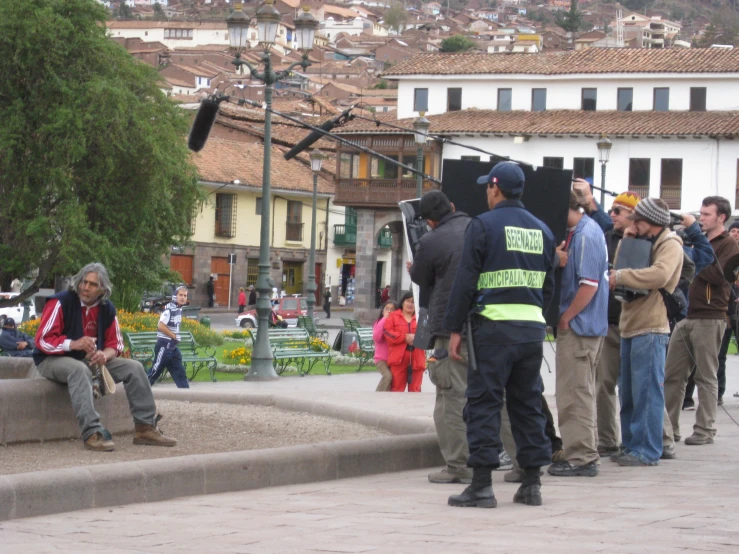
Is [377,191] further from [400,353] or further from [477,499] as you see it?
[477,499]

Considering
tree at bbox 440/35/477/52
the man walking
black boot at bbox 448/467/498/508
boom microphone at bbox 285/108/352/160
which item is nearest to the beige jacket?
the man walking

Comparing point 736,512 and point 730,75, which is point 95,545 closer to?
point 736,512

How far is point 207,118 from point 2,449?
12142mm

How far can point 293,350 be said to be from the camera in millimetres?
26281

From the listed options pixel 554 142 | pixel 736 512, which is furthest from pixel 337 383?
pixel 554 142

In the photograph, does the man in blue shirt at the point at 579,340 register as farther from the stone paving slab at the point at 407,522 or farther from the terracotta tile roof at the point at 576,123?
the terracotta tile roof at the point at 576,123

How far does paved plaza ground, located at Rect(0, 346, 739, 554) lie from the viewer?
237 inches

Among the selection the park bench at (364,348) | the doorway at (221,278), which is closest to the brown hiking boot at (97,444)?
the park bench at (364,348)

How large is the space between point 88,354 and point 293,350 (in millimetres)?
17566

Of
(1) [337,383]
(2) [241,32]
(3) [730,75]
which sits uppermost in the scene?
(3) [730,75]

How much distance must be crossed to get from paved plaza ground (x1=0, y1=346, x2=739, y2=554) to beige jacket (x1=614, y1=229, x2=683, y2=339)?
1.00 m

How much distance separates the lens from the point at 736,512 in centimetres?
705

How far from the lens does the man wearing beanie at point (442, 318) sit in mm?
8297

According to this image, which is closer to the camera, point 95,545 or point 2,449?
point 95,545
